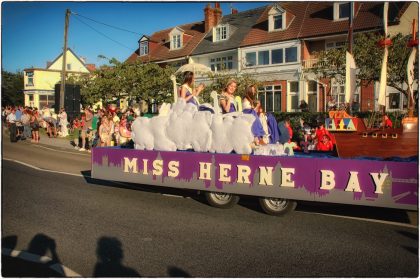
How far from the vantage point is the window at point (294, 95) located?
32312 mm

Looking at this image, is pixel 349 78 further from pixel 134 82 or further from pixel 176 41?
pixel 176 41

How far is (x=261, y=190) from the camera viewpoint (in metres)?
6.57

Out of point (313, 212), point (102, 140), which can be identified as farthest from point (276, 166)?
point (102, 140)

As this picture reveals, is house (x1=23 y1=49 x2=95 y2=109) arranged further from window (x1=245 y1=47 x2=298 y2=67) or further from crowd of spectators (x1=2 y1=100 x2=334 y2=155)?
crowd of spectators (x1=2 y1=100 x2=334 y2=155)

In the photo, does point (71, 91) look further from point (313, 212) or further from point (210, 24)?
point (210, 24)

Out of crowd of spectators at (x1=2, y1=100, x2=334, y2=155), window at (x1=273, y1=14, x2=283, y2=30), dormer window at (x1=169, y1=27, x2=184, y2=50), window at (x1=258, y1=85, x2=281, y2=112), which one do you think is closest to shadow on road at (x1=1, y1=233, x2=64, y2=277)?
crowd of spectators at (x1=2, y1=100, x2=334, y2=155)

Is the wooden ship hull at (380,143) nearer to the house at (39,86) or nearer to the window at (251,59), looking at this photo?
the window at (251,59)

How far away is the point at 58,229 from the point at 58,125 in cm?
2132

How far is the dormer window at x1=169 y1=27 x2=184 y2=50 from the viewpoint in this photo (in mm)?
42500

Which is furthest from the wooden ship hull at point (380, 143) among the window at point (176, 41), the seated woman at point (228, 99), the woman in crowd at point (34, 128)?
the window at point (176, 41)

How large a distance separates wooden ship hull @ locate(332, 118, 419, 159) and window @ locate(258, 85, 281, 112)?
84.8 feet

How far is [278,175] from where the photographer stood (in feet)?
20.9

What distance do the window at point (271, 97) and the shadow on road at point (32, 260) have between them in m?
28.5

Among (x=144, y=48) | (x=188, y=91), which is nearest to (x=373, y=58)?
(x=188, y=91)
